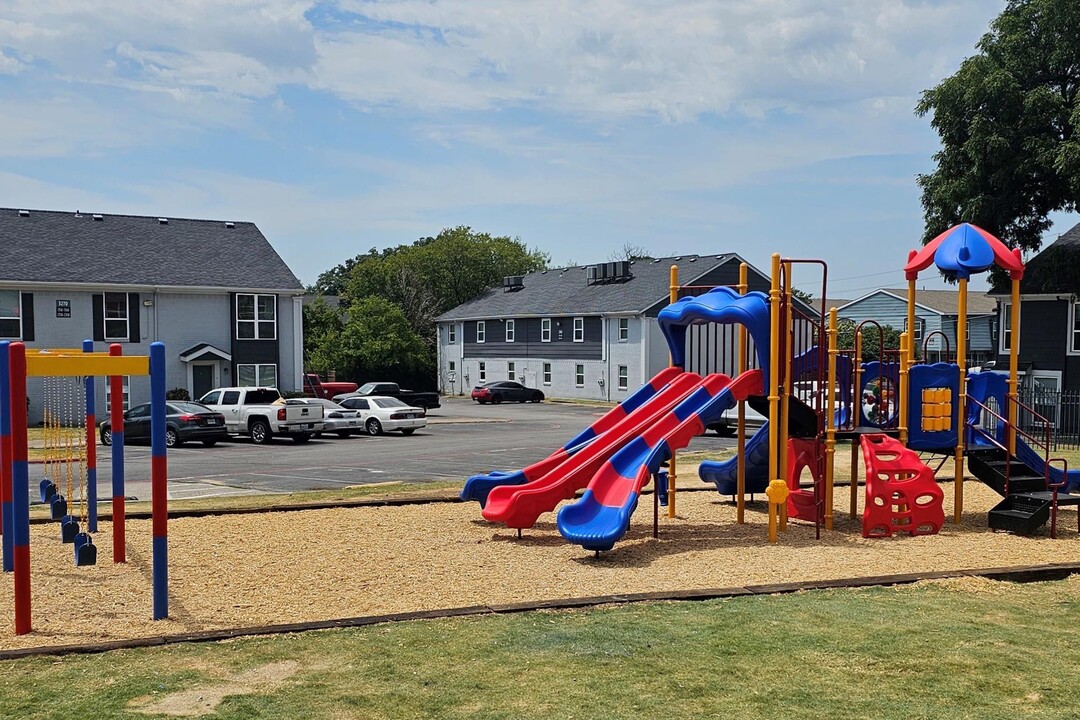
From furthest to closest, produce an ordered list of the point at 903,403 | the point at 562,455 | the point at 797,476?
1. the point at 797,476
2. the point at 562,455
3. the point at 903,403

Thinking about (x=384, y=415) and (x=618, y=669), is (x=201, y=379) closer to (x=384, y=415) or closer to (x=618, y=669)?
(x=384, y=415)

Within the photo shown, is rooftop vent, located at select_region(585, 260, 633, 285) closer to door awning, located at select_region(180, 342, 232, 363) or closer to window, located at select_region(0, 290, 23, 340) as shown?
door awning, located at select_region(180, 342, 232, 363)

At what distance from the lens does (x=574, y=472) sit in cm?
1238

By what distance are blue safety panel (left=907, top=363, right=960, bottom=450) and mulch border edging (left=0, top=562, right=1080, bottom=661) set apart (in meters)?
3.01

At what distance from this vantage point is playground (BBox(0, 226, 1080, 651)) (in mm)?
8977

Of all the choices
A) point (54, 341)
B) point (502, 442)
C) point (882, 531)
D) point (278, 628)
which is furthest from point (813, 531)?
point (54, 341)

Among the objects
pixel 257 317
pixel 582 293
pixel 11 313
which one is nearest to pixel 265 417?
pixel 257 317

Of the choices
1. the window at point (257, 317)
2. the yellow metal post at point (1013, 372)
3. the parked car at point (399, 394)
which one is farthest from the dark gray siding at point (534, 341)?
the yellow metal post at point (1013, 372)

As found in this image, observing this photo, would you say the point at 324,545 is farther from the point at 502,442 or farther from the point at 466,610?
the point at 502,442

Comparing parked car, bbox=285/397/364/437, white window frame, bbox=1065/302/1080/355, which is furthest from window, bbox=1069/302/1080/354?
parked car, bbox=285/397/364/437

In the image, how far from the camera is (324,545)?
473 inches

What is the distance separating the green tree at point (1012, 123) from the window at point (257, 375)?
979 inches

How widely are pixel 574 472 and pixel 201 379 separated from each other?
105ft

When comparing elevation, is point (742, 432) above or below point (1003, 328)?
below
